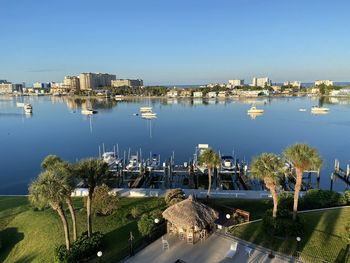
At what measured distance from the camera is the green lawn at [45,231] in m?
16.6

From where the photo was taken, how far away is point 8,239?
19.1 metres

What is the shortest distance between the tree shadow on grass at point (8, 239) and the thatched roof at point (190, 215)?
1066 cm

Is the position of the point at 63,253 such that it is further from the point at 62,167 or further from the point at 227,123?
the point at 227,123

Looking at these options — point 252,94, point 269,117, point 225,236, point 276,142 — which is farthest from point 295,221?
point 252,94

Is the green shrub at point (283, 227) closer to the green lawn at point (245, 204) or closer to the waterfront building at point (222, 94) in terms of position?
the green lawn at point (245, 204)

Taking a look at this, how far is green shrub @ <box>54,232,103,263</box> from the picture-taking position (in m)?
14.2

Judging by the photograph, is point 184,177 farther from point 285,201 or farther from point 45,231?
point 45,231

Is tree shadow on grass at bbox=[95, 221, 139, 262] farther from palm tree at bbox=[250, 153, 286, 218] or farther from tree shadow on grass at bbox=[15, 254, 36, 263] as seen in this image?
palm tree at bbox=[250, 153, 286, 218]

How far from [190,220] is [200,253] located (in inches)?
70.1

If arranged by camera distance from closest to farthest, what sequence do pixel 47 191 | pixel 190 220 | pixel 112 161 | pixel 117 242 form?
pixel 47 191, pixel 190 220, pixel 117 242, pixel 112 161

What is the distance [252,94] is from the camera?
187 metres

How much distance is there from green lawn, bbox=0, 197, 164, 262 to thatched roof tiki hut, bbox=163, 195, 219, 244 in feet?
8.24

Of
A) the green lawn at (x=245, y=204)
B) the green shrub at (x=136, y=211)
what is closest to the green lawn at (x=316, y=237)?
the green lawn at (x=245, y=204)

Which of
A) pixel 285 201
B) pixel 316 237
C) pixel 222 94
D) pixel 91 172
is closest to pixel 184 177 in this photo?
pixel 285 201
